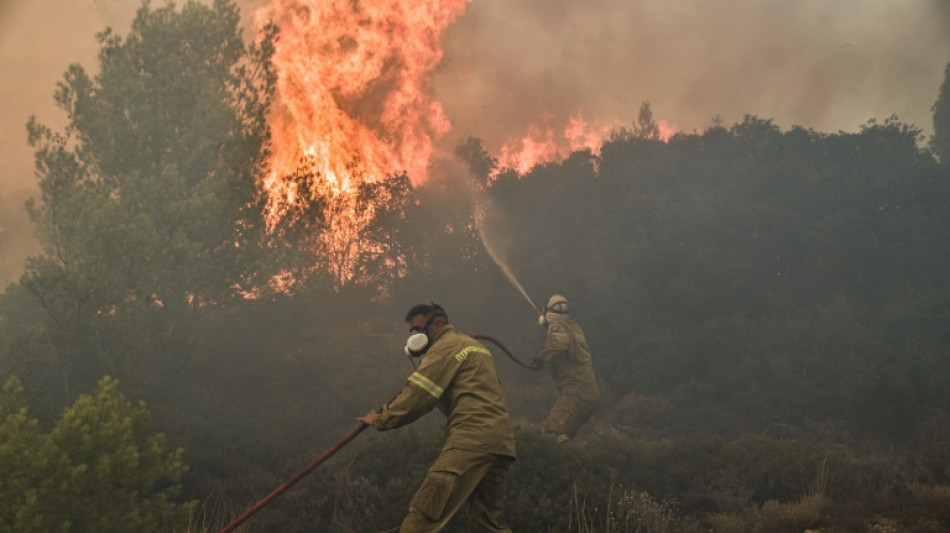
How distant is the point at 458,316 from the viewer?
21.0 meters

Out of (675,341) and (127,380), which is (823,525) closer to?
(675,341)

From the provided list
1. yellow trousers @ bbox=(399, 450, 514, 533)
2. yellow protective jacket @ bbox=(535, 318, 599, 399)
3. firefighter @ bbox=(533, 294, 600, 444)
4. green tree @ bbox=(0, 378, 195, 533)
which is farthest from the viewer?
yellow protective jacket @ bbox=(535, 318, 599, 399)

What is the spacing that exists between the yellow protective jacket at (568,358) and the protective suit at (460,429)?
5.54m

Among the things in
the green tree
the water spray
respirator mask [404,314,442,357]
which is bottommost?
the green tree

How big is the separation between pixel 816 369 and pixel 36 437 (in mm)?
16405

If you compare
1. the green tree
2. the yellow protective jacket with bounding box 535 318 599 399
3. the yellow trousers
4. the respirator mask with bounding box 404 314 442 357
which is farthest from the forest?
the respirator mask with bounding box 404 314 442 357

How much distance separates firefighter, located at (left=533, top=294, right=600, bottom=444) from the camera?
1045 cm

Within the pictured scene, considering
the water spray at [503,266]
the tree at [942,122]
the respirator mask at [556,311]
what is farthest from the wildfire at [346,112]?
the tree at [942,122]

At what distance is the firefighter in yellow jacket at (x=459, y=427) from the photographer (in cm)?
458

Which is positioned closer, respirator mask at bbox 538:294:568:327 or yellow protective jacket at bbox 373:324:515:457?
yellow protective jacket at bbox 373:324:515:457

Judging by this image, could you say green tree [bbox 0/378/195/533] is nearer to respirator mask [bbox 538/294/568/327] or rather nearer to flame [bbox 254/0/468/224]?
respirator mask [bbox 538/294/568/327]

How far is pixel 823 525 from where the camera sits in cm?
668

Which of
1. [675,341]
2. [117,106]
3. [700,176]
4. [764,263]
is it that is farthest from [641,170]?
[117,106]

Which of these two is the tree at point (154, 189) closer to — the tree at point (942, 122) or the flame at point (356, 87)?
the flame at point (356, 87)
